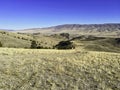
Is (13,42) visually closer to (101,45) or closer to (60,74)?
(60,74)

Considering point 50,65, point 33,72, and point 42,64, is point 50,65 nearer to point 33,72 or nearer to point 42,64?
point 42,64

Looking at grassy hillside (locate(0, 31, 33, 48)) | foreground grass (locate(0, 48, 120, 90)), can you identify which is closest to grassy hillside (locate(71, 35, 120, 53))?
grassy hillside (locate(0, 31, 33, 48))

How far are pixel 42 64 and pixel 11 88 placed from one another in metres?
5.95

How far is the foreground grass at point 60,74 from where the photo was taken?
49.1 ft

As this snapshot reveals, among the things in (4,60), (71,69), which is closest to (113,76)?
(71,69)

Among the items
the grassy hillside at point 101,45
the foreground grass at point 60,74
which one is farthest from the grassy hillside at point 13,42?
the foreground grass at point 60,74

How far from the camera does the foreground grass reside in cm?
1496

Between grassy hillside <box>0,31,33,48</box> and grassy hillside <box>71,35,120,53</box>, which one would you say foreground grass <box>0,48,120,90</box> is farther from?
grassy hillside <box>71,35,120,53</box>

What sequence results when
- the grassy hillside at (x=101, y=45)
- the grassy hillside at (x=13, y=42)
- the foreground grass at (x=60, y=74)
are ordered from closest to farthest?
the foreground grass at (x=60, y=74)
the grassy hillside at (x=13, y=42)
the grassy hillside at (x=101, y=45)

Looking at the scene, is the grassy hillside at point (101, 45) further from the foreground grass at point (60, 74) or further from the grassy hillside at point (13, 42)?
the foreground grass at point (60, 74)

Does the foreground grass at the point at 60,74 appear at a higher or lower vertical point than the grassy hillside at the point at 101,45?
higher

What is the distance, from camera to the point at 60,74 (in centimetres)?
1723

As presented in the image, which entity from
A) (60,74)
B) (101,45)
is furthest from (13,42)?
(101,45)

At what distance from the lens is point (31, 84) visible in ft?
49.3
